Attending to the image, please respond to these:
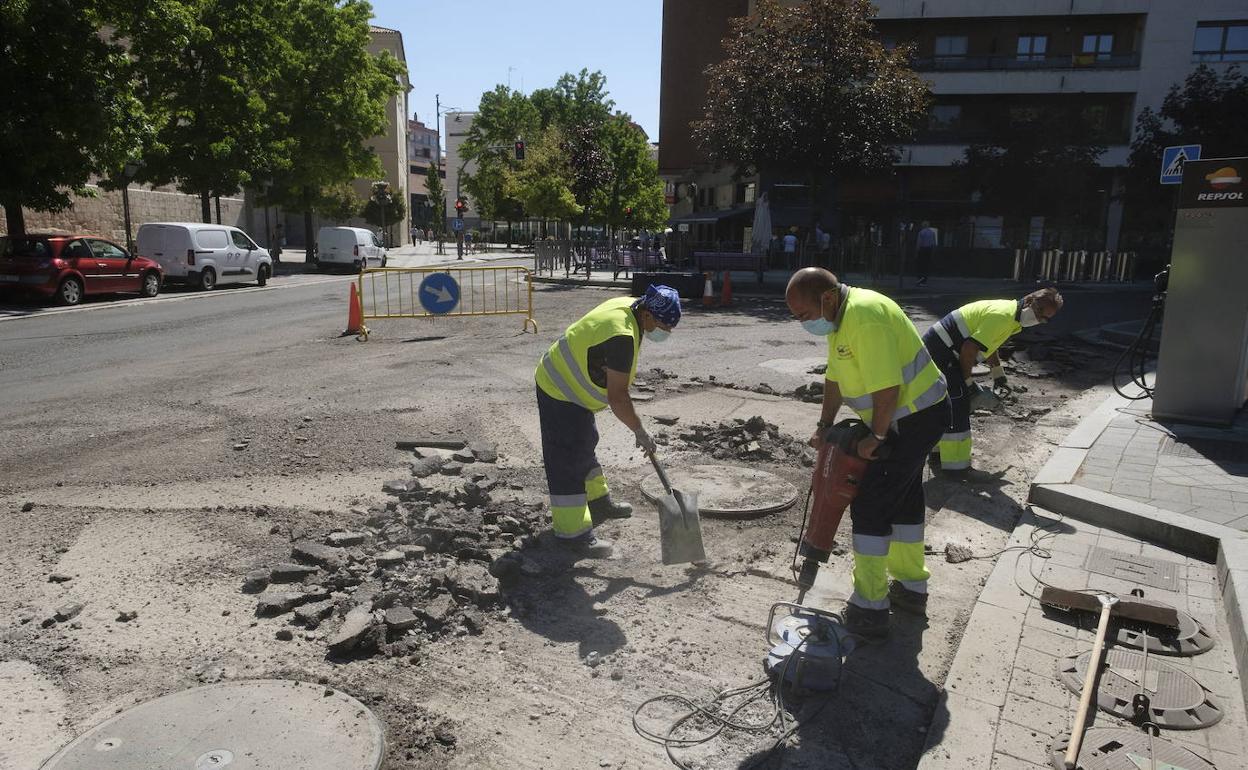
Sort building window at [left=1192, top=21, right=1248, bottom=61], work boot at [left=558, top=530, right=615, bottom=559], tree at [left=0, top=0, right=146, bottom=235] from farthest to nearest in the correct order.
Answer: building window at [left=1192, top=21, right=1248, bottom=61] → tree at [left=0, top=0, right=146, bottom=235] → work boot at [left=558, top=530, right=615, bottom=559]

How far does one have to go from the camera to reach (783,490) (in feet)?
18.9

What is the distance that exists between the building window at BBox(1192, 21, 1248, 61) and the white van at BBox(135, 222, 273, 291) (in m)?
37.6

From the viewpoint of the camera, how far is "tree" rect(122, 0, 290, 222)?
24.7 meters

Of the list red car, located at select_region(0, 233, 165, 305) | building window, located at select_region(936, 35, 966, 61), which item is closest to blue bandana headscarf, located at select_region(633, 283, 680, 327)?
red car, located at select_region(0, 233, 165, 305)

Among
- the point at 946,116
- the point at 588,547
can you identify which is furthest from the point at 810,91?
the point at 588,547

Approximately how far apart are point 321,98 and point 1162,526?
32.3 meters

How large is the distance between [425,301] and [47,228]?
63.3 feet

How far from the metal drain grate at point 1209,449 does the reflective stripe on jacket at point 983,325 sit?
6.75 feet

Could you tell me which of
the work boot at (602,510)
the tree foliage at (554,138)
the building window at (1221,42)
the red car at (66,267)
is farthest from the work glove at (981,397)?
the tree foliage at (554,138)

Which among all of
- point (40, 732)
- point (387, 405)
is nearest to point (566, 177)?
point (387, 405)

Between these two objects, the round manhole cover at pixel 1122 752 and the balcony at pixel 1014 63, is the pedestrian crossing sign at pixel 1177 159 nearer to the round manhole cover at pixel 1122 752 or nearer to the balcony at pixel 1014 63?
the round manhole cover at pixel 1122 752

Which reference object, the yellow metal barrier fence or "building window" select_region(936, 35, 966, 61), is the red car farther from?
"building window" select_region(936, 35, 966, 61)

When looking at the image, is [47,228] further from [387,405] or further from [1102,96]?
[1102,96]

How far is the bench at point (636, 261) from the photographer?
88.0 feet
